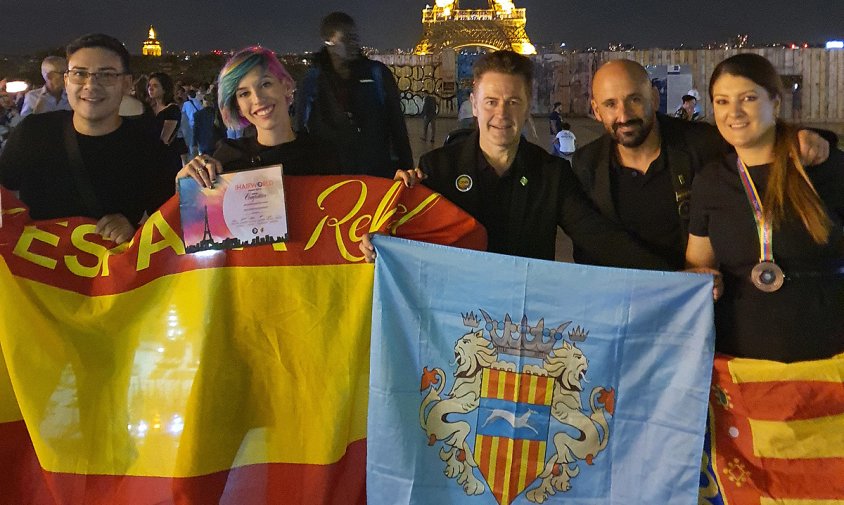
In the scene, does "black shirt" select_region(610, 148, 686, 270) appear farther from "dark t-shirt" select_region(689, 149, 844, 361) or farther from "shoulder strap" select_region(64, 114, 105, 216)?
"shoulder strap" select_region(64, 114, 105, 216)

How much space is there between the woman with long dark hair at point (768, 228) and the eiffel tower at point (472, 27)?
4790 cm

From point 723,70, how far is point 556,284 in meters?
1.14

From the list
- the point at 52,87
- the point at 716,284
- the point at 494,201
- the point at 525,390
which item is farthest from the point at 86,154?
the point at 52,87

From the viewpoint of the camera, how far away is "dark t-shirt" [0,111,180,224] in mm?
3396

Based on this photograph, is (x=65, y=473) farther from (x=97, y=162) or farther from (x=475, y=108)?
(x=475, y=108)

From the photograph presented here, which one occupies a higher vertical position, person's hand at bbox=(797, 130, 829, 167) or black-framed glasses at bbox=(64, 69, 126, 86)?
black-framed glasses at bbox=(64, 69, 126, 86)

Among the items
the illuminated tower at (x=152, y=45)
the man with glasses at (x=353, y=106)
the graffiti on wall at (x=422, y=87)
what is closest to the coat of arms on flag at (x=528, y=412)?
the man with glasses at (x=353, y=106)

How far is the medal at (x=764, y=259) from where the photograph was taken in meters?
2.67

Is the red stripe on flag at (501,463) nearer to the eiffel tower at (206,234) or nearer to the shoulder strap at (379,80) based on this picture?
the eiffel tower at (206,234)

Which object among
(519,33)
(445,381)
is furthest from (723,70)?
(519,33)

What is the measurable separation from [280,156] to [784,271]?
230 centimetres

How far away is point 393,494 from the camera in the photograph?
10.1 feet

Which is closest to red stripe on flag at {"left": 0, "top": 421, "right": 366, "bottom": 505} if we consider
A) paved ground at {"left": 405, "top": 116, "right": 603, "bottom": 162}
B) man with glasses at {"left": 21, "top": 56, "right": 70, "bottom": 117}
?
man with glasses at {"left": 21, "top": 56, "right": 70, "bottom": 117}

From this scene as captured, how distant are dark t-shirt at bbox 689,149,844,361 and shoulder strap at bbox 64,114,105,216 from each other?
2860 millimetres
